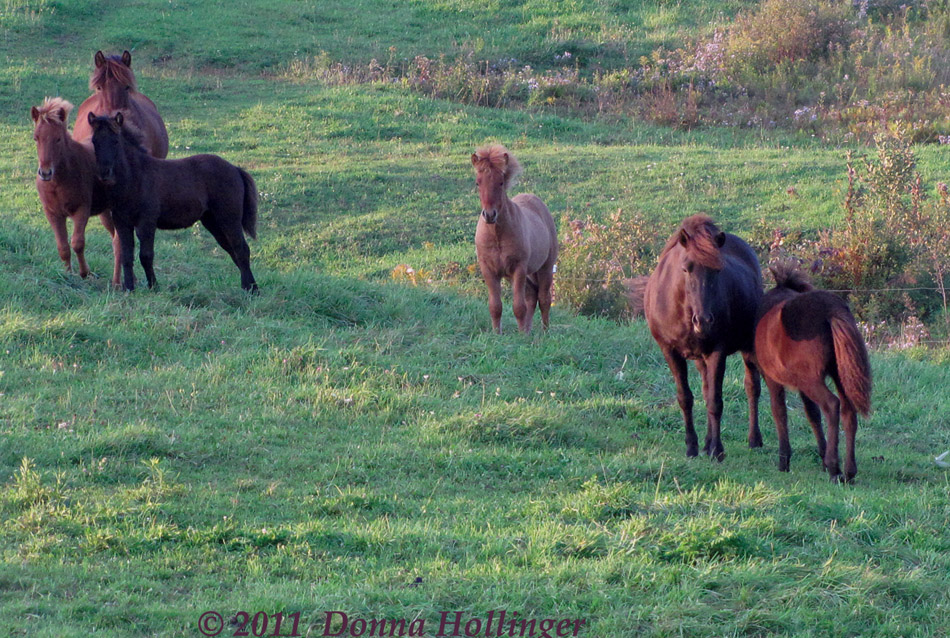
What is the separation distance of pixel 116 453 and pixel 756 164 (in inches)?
510

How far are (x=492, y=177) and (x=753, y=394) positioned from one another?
3.39 metres

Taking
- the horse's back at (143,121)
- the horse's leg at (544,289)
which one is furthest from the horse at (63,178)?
the horse's leg at (544,289)

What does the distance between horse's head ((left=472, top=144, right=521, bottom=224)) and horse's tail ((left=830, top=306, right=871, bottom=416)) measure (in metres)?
3.99

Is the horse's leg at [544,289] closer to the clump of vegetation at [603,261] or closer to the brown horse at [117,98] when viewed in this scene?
the clump of vegetation at [603,261]

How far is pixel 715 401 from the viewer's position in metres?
7.30

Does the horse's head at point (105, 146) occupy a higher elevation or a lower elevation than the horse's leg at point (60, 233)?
higher

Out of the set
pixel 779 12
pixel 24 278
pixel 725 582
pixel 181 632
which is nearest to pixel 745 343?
pixel 725 582

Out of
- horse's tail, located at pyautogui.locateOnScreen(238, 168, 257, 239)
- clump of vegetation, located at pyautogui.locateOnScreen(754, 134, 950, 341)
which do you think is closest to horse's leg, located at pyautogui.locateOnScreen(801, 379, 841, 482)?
clump of vegetation, located at pyautogui.locateOnScreen(754, 134, 950, 341)

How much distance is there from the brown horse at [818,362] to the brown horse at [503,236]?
129 inches

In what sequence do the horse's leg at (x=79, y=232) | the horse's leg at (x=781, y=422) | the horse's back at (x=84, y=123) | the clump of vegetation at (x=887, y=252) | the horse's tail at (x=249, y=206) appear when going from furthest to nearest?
the clump of vegetation at (x=887, y=252), the horse's back at (x=84, y=123), the horse's tail at (x=249, y=206), the horse's leg at (x=79, y=232), the horse's leg at (x=781, y=422)

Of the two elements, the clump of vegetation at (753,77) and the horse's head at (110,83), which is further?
the clump of vegetation at (753,77)

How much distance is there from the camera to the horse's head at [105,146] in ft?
30.4

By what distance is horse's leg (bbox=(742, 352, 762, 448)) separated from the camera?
7.64 metres

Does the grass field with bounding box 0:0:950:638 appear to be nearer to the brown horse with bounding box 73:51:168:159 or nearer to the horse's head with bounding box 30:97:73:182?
the horse's head with bounding box 30:97:73:182
